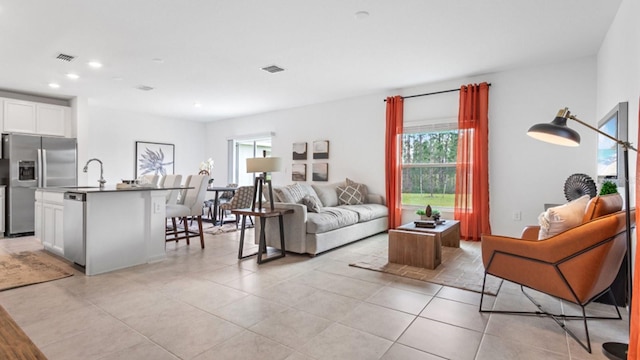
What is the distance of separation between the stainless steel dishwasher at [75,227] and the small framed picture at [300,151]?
14.0ft

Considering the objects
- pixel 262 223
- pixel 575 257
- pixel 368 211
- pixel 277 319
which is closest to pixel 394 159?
pixel 368 211

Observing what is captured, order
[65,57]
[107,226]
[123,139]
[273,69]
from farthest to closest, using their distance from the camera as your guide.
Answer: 1. [123,139]
2. [273,69]
3. [65,57]
4. [107,226]

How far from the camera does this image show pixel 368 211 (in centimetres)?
523

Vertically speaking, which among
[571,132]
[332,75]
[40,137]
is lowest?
[571,132]

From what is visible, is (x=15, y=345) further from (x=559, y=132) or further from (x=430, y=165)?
(x=430, y=165)

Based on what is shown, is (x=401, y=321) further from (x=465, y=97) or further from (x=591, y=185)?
(x=465, y=97)

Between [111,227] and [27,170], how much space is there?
11.7 ft

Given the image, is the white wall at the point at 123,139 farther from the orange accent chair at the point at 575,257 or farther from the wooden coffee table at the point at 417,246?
the orange accent chair at the point at 575,257

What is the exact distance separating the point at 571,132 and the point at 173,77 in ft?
16.7

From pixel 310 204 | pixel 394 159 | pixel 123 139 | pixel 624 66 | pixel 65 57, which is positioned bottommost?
pixel 310 204

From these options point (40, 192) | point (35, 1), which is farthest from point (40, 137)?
point (35, 1)

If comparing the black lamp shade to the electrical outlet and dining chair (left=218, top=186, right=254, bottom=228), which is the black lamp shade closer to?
the electrical outlet

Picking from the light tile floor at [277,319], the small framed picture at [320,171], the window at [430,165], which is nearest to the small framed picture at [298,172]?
the small framed picture at [320,171]

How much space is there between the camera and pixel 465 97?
199 inches
